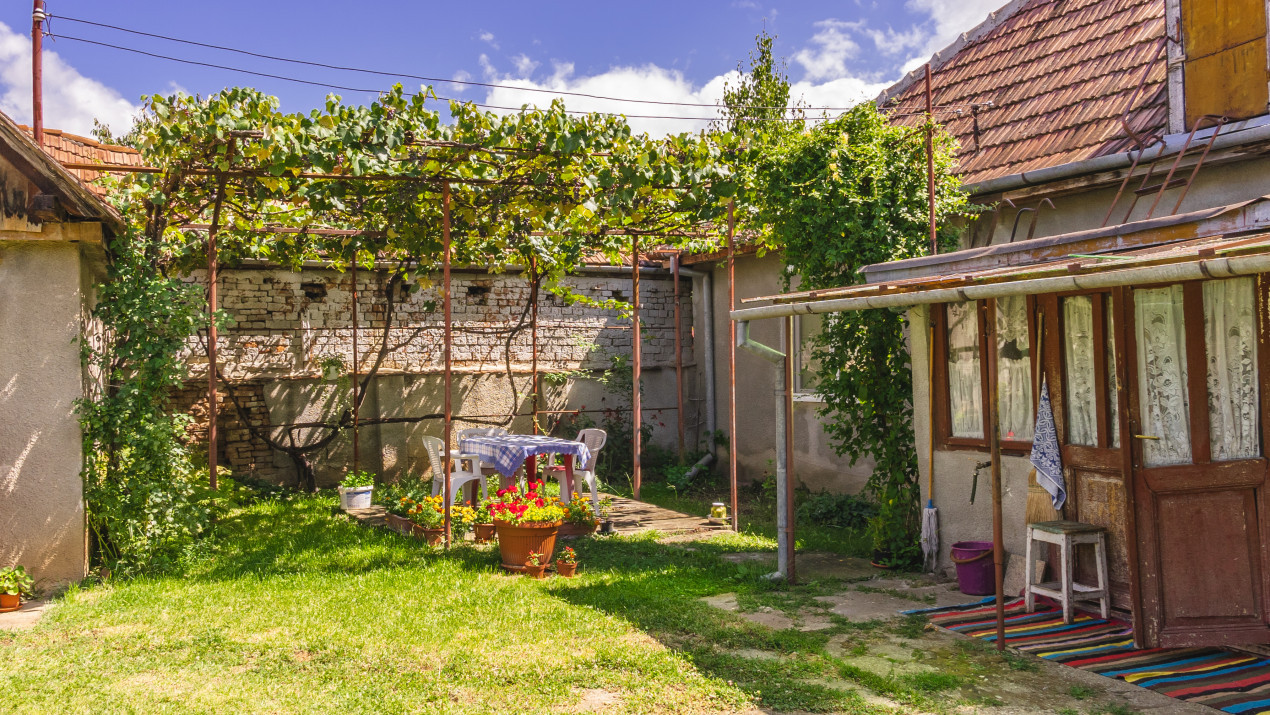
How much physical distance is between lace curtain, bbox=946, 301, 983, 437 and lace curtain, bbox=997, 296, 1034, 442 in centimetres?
18

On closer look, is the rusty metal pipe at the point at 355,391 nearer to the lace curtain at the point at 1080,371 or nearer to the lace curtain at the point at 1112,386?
the lace curtain at the point at 1080,371

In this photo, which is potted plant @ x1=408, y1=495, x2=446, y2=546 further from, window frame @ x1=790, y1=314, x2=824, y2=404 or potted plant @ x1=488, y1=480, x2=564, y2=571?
window frame @ x1=790, y1=314, x2=824, y2=404

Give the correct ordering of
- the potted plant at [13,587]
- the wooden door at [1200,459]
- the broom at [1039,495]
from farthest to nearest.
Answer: the potted plant at [13,587] < the broom at [1039,495] < the wooden door at [1200,459]

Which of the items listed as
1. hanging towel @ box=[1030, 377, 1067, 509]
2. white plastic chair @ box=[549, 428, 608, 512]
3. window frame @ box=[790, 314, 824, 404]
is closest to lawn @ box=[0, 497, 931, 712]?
white plastic chair @ box=[549, 428, 608, 512]

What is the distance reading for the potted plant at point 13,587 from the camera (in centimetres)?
606

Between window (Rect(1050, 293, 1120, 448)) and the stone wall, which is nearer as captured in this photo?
window (Rect(1050, 293, 1120, 448))

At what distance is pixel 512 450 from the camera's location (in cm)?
821

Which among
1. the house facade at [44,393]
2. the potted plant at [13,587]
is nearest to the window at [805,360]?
the house facade at [44,393]

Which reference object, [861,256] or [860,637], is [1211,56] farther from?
[860,637]

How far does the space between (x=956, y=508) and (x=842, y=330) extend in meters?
1.91

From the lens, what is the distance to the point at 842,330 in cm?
793

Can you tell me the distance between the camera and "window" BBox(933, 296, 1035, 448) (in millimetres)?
6158

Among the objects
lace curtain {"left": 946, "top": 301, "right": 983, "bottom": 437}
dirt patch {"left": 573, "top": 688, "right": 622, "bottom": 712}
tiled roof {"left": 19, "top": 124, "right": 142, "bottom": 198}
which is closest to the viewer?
dirt patch {"left": 573, "top": 688, "right": 622, "bottom": 712}

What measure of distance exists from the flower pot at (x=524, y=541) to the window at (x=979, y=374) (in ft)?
10.5
